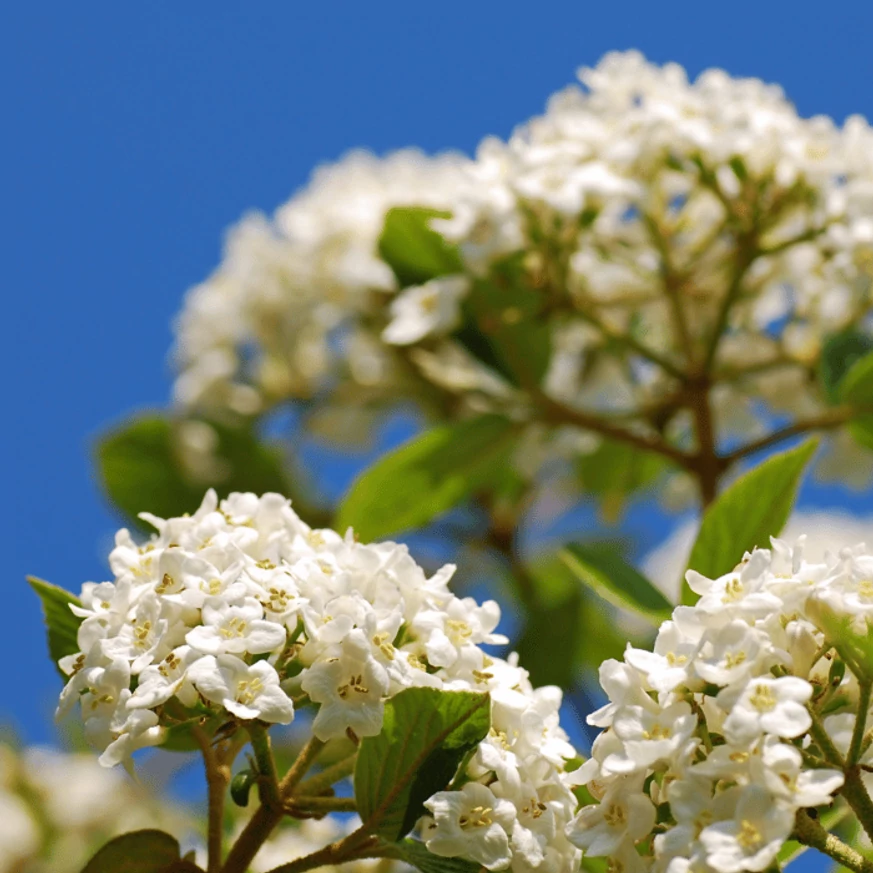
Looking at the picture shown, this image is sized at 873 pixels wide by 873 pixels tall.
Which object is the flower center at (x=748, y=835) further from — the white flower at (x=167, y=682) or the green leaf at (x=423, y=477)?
the green leaf at (x=423, y=477)

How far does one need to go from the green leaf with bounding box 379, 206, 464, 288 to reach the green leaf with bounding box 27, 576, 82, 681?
1.24 metres

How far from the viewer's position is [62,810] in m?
2.85

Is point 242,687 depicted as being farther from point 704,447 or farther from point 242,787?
point 704,447

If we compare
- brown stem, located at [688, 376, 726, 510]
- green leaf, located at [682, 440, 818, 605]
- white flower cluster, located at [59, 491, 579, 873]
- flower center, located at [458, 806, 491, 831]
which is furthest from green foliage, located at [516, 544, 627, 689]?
flower center, located at [458, 806, 491, 831]

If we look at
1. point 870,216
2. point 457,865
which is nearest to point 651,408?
point 870,216

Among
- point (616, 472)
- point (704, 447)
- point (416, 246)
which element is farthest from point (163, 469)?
point (704, 447)

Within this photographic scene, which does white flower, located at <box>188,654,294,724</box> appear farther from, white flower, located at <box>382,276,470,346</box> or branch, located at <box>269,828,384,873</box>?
white flower, located at <box>382,276,470,346</box>

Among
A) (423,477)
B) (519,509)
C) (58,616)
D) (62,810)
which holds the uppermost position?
(519,509)

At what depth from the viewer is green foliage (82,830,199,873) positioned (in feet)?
4.09

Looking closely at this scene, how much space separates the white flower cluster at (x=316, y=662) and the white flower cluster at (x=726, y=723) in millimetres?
66

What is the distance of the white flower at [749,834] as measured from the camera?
96 centimetres

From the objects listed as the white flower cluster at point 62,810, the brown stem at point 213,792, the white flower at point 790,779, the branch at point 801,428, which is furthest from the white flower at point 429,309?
the white flower at point 790,779

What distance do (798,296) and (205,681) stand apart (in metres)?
1.66

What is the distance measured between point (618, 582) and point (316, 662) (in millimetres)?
625
